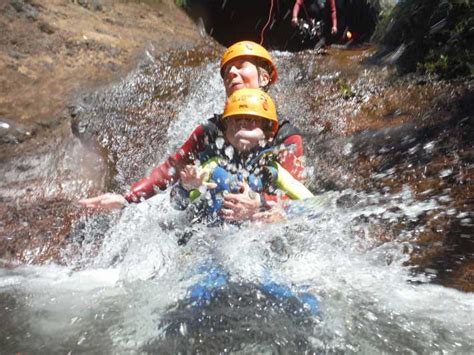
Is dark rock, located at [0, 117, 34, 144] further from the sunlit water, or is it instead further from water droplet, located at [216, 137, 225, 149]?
water droplet, located at [216, 137, 225, 149]

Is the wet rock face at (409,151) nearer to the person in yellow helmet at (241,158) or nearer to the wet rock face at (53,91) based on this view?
the person in yellow helmet at (241,158)

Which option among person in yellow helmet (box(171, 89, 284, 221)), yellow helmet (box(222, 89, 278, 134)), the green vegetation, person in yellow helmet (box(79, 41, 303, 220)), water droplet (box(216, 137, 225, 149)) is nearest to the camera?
person in yellow helmet (box(79, 41, 303, 220))

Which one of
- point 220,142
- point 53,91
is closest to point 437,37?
point 220,142

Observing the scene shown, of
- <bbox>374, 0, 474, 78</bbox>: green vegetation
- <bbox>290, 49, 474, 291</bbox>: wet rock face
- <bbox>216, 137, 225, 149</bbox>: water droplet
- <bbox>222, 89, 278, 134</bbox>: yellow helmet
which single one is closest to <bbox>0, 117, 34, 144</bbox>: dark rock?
<bbox>216, 137, 225, 149</bbox>: water droplet

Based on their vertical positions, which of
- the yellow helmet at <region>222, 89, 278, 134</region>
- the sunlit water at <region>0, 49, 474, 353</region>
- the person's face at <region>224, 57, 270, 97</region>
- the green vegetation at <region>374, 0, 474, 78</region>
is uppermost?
the green vegetation at <region>374, 0, 474, 78</region>

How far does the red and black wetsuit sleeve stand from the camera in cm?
332

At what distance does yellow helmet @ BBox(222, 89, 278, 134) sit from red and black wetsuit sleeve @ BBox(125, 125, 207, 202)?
17.2 inches

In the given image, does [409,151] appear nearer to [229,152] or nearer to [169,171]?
[229,152]

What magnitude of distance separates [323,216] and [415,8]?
4.01 meters

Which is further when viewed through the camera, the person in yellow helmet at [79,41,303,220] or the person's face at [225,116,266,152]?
the person's face at [225,116,266,152]

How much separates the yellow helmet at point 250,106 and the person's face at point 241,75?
2.89 feet

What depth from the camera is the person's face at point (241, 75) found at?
3.94m

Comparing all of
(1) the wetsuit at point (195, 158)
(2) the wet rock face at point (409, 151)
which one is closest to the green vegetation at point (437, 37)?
(2) the wet rock face at point (409, 151)

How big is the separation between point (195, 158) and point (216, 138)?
0.92 ft
